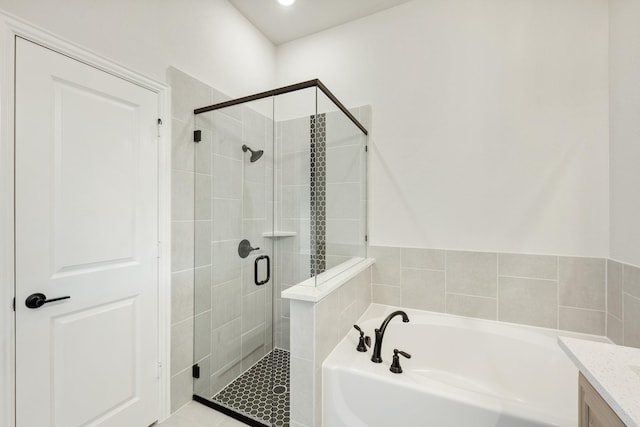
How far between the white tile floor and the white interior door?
150mm

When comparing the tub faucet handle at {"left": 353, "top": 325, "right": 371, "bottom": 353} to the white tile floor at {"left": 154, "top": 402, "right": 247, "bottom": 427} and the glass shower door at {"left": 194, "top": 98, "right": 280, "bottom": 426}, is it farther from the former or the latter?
the white tile floor at {"left": 154, "top": 402, "right": 247, "bottom": 427}

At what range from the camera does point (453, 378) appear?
1.84 m

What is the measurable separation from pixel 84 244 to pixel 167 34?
1421 millimetres

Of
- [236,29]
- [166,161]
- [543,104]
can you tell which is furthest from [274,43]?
[543,104]

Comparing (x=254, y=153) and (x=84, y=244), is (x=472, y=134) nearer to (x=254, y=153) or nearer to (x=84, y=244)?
(x=254, y=153)

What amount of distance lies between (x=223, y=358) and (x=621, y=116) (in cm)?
305

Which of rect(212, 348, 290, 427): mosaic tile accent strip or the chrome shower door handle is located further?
the chrome shower door handle

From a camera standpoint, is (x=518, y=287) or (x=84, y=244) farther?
(x=518, y=287)

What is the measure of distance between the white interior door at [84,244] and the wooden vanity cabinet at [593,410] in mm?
2043

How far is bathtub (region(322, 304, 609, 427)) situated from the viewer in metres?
1.17

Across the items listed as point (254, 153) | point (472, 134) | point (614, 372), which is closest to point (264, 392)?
point (254, 153)

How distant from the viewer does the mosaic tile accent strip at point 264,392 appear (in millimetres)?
1731

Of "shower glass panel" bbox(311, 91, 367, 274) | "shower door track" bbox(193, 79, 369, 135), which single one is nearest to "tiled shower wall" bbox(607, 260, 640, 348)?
"shower glass panel" bbox(311, 91, 367, 274)

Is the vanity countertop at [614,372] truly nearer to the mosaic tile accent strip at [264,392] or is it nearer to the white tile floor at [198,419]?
the mosaic tile accent strip at [264,392]
